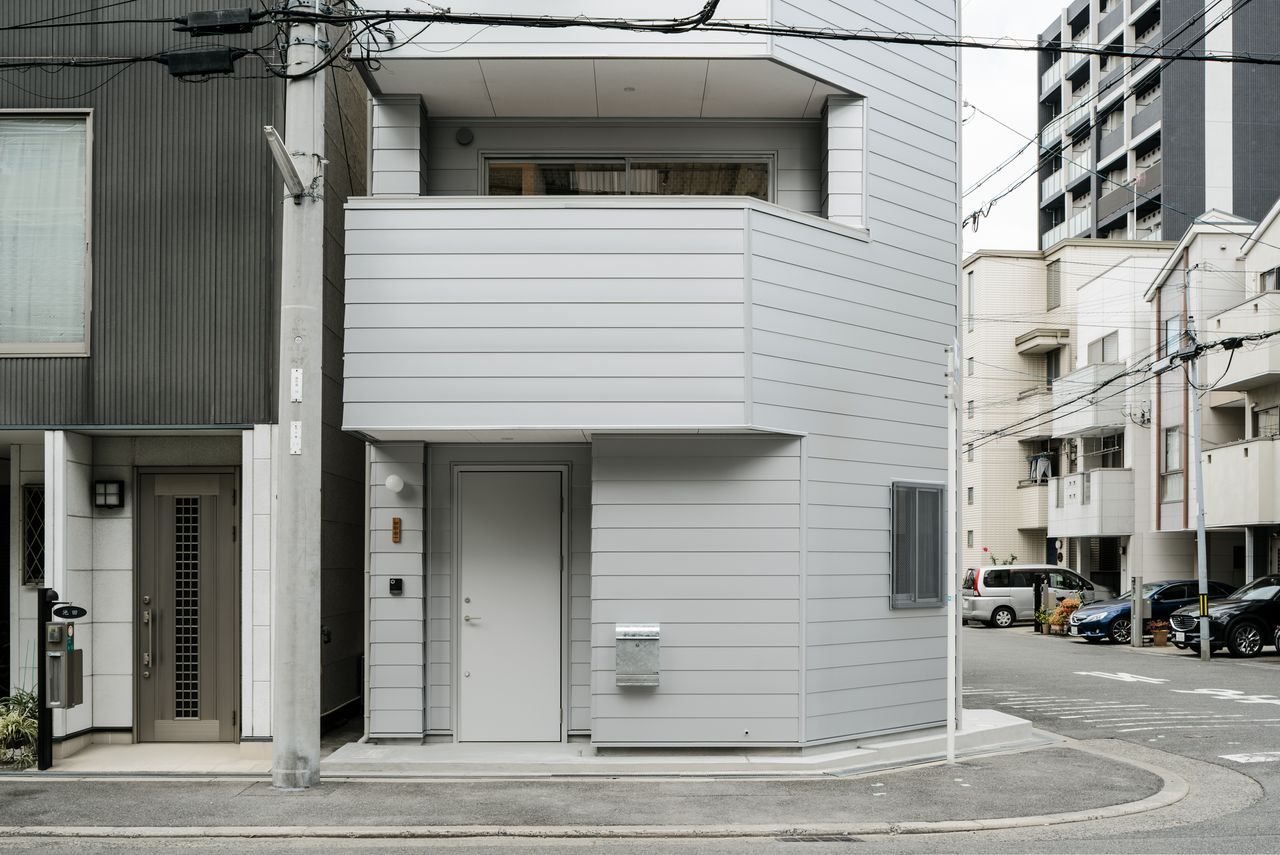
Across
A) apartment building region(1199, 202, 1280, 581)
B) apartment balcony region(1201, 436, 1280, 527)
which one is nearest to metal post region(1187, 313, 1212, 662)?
apartment building region(1199, 202, 1280, 581)

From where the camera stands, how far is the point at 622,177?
1284 cm

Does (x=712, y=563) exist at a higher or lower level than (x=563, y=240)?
lower

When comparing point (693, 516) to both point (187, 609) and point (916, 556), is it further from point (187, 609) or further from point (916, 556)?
point (187, 609)

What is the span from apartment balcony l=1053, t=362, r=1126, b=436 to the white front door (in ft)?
93.1

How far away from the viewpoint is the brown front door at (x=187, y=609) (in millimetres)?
11750

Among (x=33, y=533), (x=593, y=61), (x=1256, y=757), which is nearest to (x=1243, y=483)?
(x=1256, y=757)

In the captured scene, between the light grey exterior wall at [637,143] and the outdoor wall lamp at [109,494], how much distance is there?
4129 mm

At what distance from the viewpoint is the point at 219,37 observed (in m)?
11.5

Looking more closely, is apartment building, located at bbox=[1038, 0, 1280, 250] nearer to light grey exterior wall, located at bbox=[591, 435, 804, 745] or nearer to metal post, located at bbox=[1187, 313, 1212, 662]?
metal post, located at bbox=[1187, 313, 1212, 662]

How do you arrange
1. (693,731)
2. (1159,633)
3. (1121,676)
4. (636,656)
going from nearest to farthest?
(636,656), (693,731), (1121,676), (1159,633)

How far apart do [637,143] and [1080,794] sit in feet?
24.1

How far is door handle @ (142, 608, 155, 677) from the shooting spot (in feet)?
38.4

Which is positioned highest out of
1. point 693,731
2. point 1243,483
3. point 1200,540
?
point 1243,483

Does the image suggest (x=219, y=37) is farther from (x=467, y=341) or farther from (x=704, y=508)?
(x=704, y=508)
